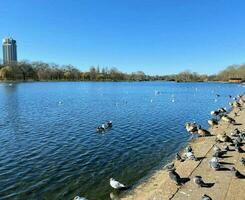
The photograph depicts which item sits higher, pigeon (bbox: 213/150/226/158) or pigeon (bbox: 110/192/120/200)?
pigeon (bbox: 213/150/226/158)

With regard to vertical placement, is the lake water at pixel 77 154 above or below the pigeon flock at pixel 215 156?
below

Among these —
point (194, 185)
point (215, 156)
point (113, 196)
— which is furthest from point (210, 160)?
point (113, 196)

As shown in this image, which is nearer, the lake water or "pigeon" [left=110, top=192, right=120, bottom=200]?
"pigeon" [left=110, top=192, right=120, bottom=200]

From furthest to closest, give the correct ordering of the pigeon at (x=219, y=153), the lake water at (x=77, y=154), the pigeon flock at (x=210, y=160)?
the pigeon at (x=219, y=153)
the lake water at (x=77, y=154)
the pigeon flock at (x=210, y=160)

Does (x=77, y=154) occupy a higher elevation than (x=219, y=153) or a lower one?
lower

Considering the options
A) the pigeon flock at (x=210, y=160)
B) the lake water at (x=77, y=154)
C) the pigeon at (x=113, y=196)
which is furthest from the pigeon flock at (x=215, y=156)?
the pigeon at (x=113, y=196)

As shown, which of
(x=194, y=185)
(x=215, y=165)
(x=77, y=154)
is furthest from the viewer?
(x=77, y=154)

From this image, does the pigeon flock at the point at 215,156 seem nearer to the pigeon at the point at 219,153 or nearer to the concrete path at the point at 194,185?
the pigeon at the point at 219,153

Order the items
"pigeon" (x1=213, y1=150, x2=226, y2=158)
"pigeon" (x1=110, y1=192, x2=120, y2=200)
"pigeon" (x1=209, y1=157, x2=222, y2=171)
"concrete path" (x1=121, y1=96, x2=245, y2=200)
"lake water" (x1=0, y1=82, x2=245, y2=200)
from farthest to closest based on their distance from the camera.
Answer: "pigeon" (x1=213, y1=150, x2=226, y2=158) → "pigeon" (x1=209, y1=157, x2=222, y2=171) → "lake water" (x1=0, y1=82, x2=245, y2=200) → "pigeon" (x1=110, y1=192, x2=120, y2=200) → "concrete path" (x1=121, y1=96, x2=245, y2=200)

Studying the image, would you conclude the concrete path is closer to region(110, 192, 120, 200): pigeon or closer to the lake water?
region(110, 192, 120, 200): pigeon

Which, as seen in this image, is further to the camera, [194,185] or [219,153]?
[219,153]

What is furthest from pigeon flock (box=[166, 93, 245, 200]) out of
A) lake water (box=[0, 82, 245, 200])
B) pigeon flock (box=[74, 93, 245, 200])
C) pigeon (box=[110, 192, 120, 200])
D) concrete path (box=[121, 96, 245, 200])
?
pigeon (box=[110, 192, 120, 200])

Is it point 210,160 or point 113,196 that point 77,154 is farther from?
point 210,160

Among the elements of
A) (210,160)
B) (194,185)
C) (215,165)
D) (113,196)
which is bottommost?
(113,196)
